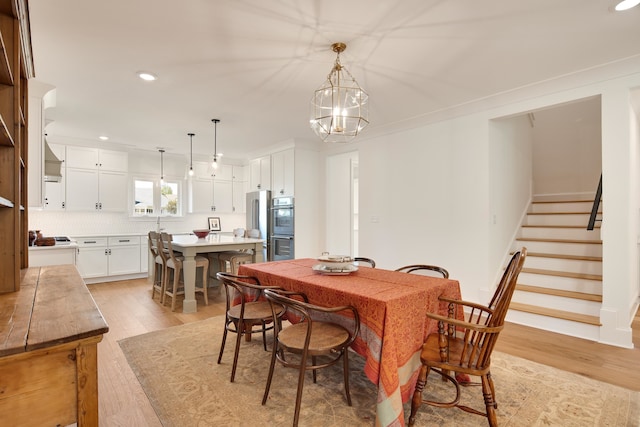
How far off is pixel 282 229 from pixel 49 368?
16.3 ft

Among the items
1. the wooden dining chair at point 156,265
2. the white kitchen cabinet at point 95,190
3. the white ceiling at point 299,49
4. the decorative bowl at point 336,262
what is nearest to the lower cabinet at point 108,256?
the white kitchen cabinet at point 95,190

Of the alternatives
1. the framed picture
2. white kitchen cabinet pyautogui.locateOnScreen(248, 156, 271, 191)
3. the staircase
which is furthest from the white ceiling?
the framed picture

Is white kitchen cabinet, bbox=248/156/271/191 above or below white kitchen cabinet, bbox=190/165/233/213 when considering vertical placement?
above

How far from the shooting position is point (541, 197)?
5910 millimetres

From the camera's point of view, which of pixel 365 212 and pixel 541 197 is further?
pixel 541 197

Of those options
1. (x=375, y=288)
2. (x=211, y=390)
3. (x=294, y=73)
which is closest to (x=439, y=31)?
(x=294, y=73)

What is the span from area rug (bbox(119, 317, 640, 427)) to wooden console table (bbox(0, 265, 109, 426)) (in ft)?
3.34

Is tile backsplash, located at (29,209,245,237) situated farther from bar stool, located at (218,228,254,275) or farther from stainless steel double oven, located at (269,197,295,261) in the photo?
bar stool, located at (218,228,254,275)

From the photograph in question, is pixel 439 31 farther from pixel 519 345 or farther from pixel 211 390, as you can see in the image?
pixel 211 390

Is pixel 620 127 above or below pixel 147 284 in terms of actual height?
above

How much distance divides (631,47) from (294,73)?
281cm

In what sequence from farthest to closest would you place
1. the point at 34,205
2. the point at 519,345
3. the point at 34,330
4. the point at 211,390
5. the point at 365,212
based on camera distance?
the point at 365,212, the point at 34,205, the point at 519,345, the point at 211,390, the point at 34,330

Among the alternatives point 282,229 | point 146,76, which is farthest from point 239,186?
point 146,76

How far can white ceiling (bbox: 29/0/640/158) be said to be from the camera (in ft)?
6.84
